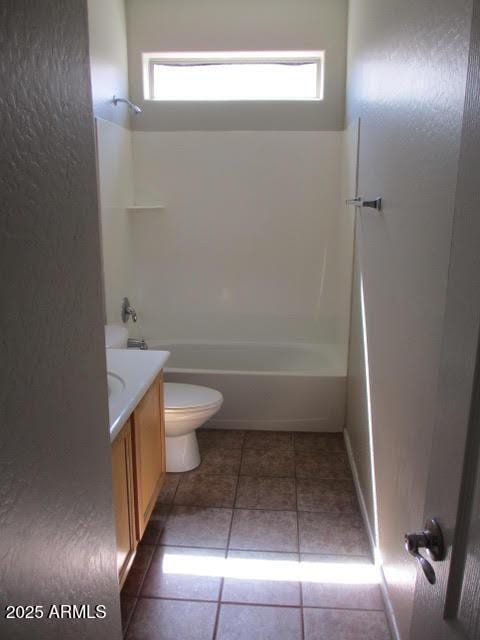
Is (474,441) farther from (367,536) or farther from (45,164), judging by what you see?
(367,536)

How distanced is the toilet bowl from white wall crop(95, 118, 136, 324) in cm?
68

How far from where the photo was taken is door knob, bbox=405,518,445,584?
2.64 feet

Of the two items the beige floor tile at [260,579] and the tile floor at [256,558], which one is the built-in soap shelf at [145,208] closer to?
the tile floor at [256,558]

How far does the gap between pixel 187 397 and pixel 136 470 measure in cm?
98

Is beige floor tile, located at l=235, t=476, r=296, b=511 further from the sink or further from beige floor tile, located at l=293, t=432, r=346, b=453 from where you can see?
the sink

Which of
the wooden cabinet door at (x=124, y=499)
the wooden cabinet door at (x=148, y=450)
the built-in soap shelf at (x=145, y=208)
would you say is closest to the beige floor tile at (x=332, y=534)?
the wooden cabinet door at (x=148, y=450)

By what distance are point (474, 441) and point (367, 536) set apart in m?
1.81

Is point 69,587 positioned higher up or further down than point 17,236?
further down

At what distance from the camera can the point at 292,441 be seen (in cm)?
Result: 330

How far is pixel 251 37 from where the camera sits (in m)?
3.53

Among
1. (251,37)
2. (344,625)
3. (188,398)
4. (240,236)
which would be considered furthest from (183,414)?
(251,37)

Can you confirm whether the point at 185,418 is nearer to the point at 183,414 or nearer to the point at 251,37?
the point at 183,414

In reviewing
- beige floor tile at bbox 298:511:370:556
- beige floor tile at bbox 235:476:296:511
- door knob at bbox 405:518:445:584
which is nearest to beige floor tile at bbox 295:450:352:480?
beige floor tile at bbox 235:476:296:511

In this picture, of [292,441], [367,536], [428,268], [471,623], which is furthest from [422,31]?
[292,441]
